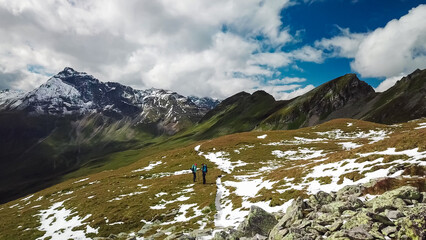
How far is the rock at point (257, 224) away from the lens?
14758 mm

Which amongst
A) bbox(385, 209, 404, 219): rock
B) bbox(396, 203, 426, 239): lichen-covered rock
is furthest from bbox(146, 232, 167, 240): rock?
bbox(396, 203, 426, 239): lichen-covered rock

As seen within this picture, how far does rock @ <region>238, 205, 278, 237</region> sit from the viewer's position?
14.8 metres

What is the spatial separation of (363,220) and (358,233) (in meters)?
1.17

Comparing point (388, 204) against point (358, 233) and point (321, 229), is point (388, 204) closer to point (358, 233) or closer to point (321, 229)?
point (358, 233)

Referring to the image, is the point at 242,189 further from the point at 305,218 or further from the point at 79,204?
the point at 79,204

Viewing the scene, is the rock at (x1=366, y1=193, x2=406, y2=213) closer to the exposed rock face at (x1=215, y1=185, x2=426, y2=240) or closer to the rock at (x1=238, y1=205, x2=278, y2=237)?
the exposed rock face at (x1=215, y1=185, x2=426, y2=240)

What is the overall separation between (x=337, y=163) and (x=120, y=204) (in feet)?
105

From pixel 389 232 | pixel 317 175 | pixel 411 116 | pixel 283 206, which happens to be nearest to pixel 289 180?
pixel 317 175

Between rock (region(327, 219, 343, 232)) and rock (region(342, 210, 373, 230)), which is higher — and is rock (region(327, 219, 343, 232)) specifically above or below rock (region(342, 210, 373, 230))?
below

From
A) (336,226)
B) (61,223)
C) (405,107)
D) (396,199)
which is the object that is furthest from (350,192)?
(405,107)

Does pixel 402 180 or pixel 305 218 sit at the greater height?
pixel 402 180

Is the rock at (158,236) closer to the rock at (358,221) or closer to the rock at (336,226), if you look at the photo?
the rock at (336,226)

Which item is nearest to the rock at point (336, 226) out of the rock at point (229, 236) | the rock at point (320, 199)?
the rock at point (320, 199)

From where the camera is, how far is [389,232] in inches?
350
